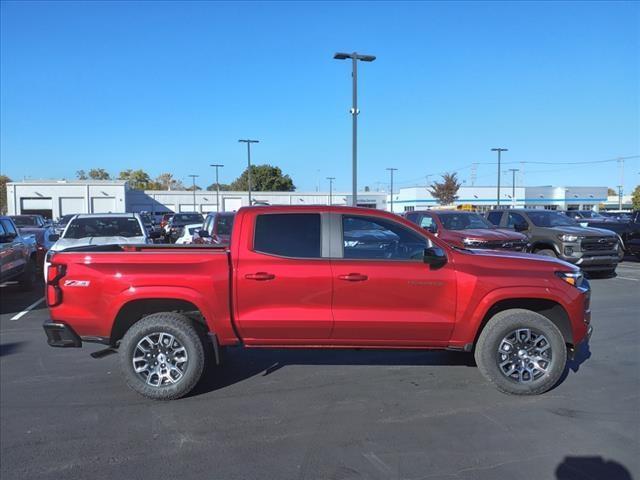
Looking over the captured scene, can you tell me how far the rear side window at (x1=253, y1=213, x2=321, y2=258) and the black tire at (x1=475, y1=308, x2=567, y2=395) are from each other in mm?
1881

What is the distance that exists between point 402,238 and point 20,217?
2222 centimetres

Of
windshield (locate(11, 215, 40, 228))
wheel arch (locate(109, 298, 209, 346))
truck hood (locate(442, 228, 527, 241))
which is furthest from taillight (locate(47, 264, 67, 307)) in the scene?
windshield (locate(11, 215, 40, 228))

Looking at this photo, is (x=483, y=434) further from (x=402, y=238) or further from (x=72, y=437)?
(x=72, y=437)

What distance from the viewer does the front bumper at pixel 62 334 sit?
5164 millimetres

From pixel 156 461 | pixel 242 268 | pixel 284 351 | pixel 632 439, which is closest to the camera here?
pixel 156 461

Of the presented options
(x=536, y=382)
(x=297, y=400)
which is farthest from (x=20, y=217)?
(x=536, y=382)

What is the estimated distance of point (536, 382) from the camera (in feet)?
16.8

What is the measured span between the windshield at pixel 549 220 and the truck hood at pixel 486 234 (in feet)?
7.06

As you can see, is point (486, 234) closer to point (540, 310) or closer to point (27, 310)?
point (540, 310)

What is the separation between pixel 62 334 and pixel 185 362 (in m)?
1.25

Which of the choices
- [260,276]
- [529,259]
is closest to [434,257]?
[529,259]

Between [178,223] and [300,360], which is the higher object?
[178,223]

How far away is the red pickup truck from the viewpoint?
16.6 ft

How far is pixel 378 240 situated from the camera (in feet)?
17.7
